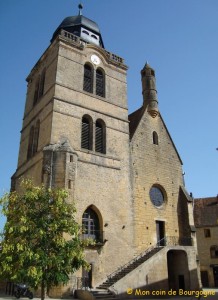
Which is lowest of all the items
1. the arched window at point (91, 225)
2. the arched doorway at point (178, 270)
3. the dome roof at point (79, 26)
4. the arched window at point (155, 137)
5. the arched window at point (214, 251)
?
the arched doorway at point (178, 270)

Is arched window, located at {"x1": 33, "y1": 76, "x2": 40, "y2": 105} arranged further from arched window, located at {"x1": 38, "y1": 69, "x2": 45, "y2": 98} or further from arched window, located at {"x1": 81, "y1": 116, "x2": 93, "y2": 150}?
arched window, located at {"x1": 81, "y1": 116, "x2": 93, "y2": 150}

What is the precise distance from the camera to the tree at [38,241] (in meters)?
10.2

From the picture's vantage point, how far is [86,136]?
66.5 ft

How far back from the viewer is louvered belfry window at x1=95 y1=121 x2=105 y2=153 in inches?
810

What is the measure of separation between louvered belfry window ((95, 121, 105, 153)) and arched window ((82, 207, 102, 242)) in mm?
4499

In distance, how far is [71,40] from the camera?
22422 mm

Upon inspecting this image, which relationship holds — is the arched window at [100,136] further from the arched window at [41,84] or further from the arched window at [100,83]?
the arched window at [41,84]

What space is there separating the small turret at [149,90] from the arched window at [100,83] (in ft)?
12.7

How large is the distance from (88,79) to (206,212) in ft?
68.5

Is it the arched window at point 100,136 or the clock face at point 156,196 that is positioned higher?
the arched window at point 100,136

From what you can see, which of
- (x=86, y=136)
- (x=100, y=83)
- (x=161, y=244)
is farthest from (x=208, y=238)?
(x=100, y=83)

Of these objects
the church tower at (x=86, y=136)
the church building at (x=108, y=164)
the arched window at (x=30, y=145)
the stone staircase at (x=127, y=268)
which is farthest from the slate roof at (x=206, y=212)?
the arched window at (x=30, y=145)

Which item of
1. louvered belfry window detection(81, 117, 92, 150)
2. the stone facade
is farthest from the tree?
the stone facade

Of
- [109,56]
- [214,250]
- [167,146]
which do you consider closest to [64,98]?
[109,56]
